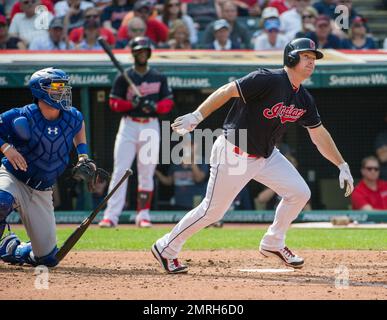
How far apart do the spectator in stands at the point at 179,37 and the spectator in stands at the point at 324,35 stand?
171 cm

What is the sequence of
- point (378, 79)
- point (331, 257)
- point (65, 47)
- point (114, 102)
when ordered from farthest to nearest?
1. point (65, 47)
2. point (378, 79)
3. point (114, 102)
4. point (331, 257)

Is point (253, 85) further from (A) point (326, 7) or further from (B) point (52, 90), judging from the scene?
(A) point (326, 7)

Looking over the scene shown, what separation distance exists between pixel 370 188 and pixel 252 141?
5.43m

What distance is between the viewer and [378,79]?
11.2 meters

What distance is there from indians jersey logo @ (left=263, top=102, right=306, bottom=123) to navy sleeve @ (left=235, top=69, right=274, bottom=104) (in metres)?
0.16

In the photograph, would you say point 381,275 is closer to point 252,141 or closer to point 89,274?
point 252,141

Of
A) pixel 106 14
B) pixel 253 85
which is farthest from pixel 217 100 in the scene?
pixel 106 14

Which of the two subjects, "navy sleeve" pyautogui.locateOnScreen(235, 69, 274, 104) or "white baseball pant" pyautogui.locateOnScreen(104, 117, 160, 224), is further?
"white baseball pant" pyautogui.locateOnScreen(104, 117, 160, 224)

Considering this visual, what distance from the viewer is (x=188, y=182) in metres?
11.7

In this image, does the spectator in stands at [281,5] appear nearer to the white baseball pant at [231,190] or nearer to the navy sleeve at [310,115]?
the navy sleeve at [310,115]

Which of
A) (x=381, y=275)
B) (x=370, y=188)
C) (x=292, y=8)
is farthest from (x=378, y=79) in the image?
(x=381, y=275)

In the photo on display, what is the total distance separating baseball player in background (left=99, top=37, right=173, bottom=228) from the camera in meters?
10.3

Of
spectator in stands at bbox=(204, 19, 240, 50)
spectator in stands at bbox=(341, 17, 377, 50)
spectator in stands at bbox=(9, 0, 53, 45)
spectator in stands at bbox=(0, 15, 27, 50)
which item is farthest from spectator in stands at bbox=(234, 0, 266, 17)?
spectator in stands at bbox=(0, 15, 27, 50)
